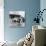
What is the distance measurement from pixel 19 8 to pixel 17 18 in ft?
1.30

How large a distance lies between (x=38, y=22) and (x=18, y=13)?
86 cm

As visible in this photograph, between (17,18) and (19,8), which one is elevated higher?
(19,8)

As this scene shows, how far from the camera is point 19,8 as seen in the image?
5.41m

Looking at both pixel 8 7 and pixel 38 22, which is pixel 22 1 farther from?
pixel 38 22

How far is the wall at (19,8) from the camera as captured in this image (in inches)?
209

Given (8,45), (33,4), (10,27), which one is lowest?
(8,45)

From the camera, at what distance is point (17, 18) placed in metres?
5.41

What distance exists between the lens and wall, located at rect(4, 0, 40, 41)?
5.32 metres

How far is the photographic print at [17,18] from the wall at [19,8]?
140mm

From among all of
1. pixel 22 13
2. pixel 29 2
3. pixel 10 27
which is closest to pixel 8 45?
pixel 10 27

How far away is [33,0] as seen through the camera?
18.0ft

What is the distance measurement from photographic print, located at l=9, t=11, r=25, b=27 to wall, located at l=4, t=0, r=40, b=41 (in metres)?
0.14

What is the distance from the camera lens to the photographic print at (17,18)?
537 cm

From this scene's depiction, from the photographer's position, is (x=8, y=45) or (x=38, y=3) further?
(x=38, y=3)
